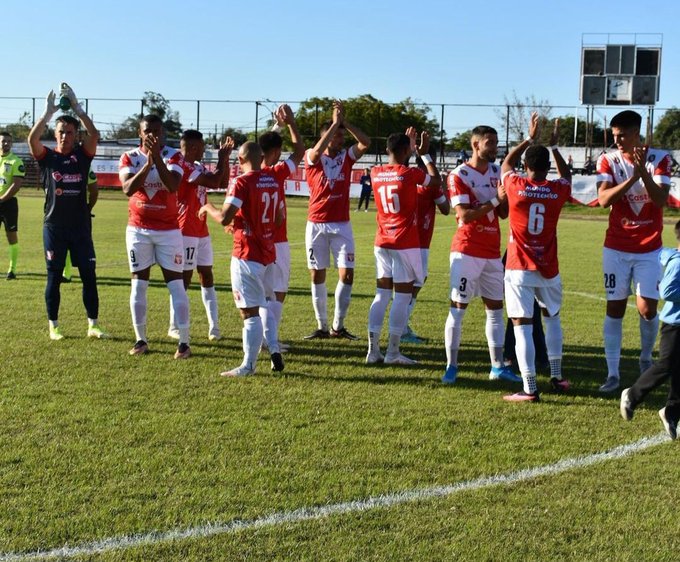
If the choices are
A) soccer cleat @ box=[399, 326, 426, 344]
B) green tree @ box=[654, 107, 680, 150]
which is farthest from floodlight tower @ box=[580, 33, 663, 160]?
soccer cleat @ box=[399, 326, 426, 344]

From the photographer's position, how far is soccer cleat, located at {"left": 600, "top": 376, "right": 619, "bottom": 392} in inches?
294

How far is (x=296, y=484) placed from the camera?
4930mm

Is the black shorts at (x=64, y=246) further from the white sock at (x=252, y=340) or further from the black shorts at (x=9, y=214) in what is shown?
the black shorts at (x=9, y=214)

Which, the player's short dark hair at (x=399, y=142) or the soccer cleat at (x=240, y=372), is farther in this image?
the player's short dark hair at (x=399, y=142)

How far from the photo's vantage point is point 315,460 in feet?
17.6

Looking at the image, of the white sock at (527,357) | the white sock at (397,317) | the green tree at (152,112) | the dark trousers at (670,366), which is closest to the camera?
the dark trousers at (670,366)

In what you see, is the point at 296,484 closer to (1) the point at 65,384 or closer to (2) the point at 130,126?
(1) the point at 65,384

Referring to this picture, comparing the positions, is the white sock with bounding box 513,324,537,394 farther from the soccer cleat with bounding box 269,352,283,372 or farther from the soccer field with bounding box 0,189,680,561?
the soccer cleat with bounding box 269,352,283,372

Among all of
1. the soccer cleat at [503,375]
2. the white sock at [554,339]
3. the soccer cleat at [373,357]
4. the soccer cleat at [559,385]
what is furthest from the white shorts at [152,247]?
the soccer cleat at [559,385]

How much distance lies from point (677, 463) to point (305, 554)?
9.28 feet

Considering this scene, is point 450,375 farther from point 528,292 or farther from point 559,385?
point 528,292

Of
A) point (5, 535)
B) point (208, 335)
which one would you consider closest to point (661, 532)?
point (5, 535)

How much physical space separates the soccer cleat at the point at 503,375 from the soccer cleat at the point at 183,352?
310 cm

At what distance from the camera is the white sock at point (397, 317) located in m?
8.32
